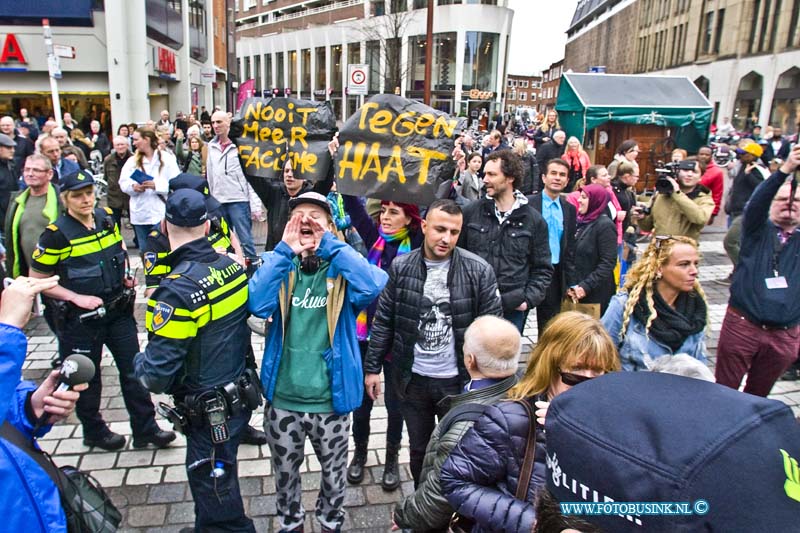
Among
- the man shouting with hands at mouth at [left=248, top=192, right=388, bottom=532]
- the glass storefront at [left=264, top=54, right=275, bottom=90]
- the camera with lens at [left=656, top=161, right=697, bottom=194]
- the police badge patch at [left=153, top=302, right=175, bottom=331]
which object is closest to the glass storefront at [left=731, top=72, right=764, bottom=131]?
Answer: the camera with lens at [left=656, top=161, right=697, bottom=194]

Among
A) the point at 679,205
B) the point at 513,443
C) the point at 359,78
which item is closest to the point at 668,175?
the point at 679,205

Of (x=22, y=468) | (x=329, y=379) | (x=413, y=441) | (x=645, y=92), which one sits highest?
(x=645, y=92)

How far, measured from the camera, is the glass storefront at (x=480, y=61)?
148ft

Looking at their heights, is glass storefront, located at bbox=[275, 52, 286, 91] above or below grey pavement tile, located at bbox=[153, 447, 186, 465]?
above

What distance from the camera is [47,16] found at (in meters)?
20.2

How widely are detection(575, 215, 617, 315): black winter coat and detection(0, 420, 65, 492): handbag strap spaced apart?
4.41m

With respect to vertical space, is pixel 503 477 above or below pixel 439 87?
below

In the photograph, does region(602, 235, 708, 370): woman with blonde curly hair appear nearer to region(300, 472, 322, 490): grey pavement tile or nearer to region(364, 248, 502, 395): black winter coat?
region(364, 248, 502, 395): black winter coat

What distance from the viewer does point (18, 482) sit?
1739 mm

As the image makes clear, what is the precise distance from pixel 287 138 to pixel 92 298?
2190mm

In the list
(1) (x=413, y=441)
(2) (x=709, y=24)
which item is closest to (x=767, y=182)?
(1) (x=413, y=441)

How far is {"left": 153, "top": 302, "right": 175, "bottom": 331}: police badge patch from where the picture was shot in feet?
8.70

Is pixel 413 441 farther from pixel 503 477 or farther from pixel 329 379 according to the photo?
pixel 503 477

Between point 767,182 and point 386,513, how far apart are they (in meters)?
3.45
